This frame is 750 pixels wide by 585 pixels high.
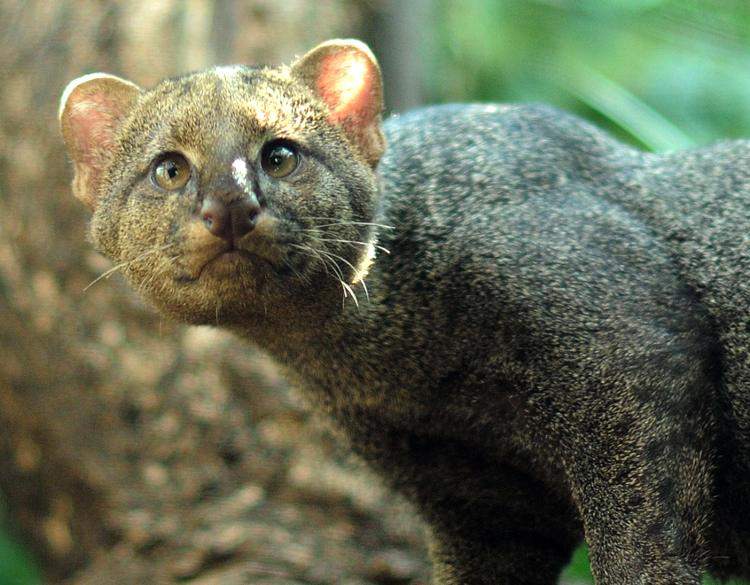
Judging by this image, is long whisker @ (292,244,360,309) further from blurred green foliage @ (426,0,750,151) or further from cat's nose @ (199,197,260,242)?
blurred green foliage @ (426,0,750,151)

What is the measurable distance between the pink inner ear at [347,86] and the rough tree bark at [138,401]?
2.01m

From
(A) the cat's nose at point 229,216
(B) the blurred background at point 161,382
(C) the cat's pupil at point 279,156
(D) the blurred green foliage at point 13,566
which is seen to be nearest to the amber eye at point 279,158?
(C) the cat's pupil at point 279,156

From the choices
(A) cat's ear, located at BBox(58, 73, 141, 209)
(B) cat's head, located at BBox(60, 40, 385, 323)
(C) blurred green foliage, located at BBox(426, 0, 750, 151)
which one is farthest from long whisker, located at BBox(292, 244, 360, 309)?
(C) blurred green foliage, located at BBox(426, 0, 750, 151)

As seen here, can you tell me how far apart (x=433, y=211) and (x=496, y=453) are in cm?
102

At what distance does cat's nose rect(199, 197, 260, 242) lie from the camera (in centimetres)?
347

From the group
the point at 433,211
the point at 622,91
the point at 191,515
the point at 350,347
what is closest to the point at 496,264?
the point at 433,211

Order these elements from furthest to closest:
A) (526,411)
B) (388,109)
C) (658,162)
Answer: (388,109)
(658,162)
(526,411)

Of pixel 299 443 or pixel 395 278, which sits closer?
pixel 395 278

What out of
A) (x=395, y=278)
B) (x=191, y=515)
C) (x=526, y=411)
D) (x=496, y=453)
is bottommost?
(x=191, y=515)

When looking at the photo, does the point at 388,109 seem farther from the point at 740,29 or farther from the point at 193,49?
the point at 740,29

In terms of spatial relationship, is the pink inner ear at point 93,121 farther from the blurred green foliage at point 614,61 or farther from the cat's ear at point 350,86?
the blurred green foliage at point 614,61

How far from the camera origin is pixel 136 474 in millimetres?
6113

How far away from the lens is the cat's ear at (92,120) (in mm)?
4273

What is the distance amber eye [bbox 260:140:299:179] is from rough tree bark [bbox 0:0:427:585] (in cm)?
218
